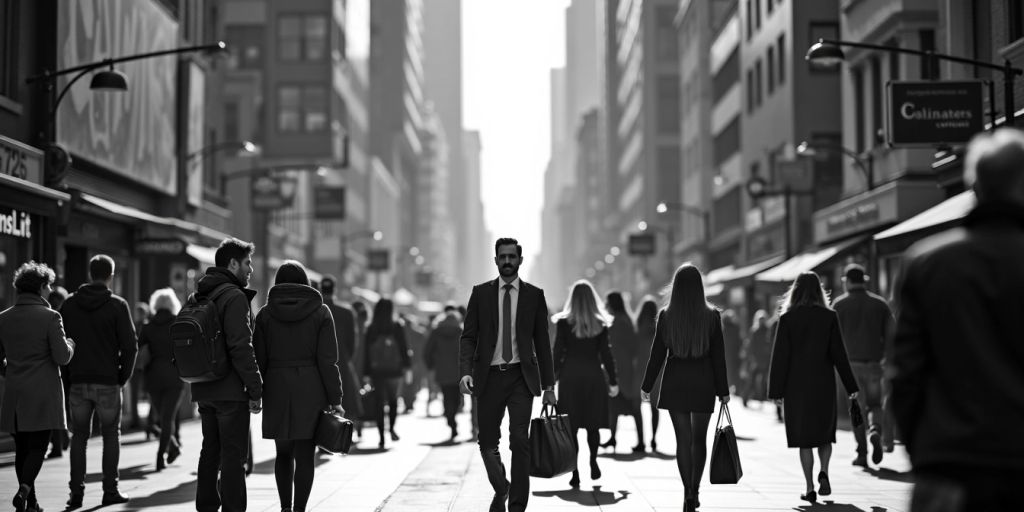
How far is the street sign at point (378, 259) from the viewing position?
80688 millimetres

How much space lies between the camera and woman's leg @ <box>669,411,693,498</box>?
11.0m

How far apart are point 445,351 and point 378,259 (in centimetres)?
5955

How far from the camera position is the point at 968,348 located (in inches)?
182

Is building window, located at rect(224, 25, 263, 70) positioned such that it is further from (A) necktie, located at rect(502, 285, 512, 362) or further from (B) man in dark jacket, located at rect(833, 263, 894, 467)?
(A) necktie, located at rect(502, 285, 512, 362)

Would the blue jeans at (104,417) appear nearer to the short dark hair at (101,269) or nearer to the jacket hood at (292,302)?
the short dark hair at (101,269)

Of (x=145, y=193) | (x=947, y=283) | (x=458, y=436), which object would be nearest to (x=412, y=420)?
(x=458, y=436)

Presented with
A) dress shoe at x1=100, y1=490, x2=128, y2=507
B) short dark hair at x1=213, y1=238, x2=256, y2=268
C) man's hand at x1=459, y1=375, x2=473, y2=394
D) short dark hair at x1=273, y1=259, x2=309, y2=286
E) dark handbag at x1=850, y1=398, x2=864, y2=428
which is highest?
short dark hair at x1=213, y1=238, x2=256, y2=268

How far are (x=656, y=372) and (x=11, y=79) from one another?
12883mm

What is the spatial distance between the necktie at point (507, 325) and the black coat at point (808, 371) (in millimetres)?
2843

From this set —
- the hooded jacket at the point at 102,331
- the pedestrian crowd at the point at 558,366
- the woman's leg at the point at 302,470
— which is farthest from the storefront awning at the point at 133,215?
the woman's leg at the point at 302,470

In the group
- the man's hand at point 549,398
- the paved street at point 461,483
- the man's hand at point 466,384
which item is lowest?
the paved street at point 461,483

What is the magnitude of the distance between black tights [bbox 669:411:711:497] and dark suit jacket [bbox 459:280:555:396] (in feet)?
4.27

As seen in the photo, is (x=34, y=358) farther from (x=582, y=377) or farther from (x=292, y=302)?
(x=582, y=377)

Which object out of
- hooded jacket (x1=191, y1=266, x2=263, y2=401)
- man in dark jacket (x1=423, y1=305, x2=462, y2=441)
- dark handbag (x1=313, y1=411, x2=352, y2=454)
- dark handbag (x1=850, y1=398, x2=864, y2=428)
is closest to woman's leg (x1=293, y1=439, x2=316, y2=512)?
dark handbag (x1=313, y1=411, x2=352, y2=454)
